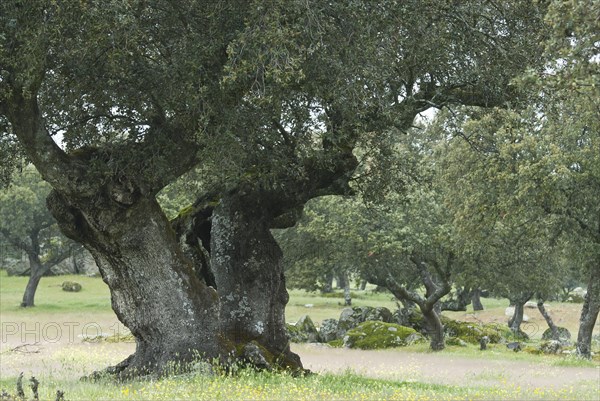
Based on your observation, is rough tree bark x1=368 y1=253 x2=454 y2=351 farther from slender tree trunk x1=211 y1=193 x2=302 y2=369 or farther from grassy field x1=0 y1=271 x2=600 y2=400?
slender tree trunk x1=211 y1=193 x2=302 y2=369

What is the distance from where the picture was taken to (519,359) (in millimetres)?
30750

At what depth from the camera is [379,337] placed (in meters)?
36.4

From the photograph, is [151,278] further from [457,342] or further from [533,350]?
[533,350]

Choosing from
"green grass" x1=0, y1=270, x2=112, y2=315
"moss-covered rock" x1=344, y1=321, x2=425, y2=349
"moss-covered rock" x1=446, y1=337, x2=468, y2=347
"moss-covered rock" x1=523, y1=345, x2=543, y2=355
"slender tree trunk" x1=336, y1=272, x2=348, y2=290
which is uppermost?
"slender tree trunk" x1=336, y1=272, x2=348, y2=290

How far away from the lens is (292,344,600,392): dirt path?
63.4 ft

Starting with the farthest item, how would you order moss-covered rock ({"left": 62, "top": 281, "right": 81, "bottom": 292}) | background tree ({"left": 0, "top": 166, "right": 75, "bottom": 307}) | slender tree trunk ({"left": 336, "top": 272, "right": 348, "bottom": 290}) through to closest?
moss-covered rock ({"left": 62, "top": 281, "right": 81, "bottom": 292})
slender tree trunk ({"left": 336, "top": 272, "right": 348, "bottom": 290})
background tree ({"left": 0, "top": 166, "right": 75, "bottom": 307})

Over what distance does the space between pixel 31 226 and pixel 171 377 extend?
48197 mm

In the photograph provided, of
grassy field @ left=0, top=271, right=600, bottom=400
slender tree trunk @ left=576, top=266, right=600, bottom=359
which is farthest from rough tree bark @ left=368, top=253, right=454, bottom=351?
slender tree trunk @ left=576, top=266, right=600, bottom=359

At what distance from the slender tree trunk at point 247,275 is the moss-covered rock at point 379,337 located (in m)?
19.1

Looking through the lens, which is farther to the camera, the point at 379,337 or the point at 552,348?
the point at 379,337

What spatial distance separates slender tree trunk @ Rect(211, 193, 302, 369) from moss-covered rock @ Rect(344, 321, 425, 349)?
751 inches

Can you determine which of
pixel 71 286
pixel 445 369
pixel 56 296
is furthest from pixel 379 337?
pixel 71 286

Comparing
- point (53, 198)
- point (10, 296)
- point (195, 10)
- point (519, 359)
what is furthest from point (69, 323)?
point (195, 10)

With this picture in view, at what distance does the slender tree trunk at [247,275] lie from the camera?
17.2m
